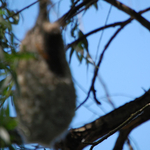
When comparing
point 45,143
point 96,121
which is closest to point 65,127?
point 45,143

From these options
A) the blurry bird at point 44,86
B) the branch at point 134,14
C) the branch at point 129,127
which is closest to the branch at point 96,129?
the branch at point 129,127

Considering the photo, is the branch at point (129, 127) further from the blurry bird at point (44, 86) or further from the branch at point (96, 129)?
the blurry bird at point (44, 86)

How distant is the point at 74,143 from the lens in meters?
1.26

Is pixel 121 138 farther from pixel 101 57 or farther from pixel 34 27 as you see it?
pixel 34 27

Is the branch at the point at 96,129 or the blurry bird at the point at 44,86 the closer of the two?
the blurry bird at the point at 44,86

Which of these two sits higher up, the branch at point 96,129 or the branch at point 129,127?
the branch at point 96,129

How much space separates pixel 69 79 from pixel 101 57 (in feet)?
1.62

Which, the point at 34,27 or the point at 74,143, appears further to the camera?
the point at 74,143

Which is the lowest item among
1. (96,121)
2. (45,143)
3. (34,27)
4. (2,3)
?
(45,143)

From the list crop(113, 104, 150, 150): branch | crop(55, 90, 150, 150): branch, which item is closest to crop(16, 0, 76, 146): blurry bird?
crop(55, 90, 150, 150): branch

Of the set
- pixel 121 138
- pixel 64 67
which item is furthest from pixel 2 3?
pixel 121 138

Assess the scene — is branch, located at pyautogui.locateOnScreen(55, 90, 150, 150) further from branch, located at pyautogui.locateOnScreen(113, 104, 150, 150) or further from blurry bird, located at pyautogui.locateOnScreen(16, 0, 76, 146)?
blurry bird, located at pyautogui.locateOnScreen(16, 0, 76, 146)

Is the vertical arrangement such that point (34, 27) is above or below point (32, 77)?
above

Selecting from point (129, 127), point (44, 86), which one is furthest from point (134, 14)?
point (44, 86)
